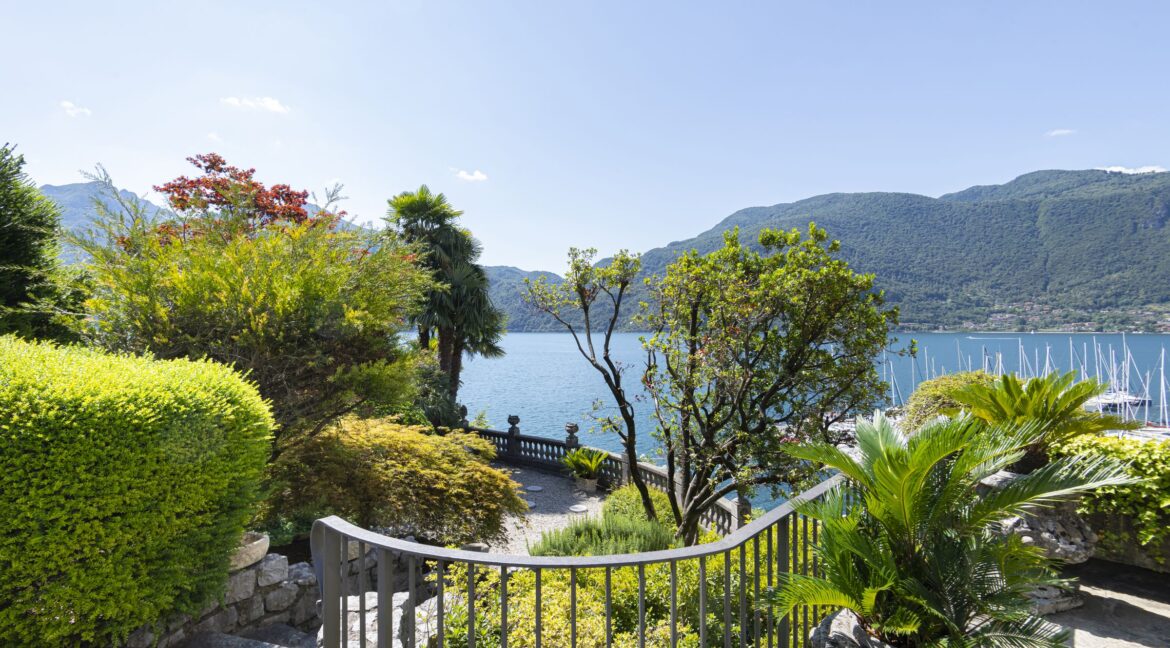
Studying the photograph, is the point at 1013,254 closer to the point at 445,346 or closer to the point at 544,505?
the point at 445,346

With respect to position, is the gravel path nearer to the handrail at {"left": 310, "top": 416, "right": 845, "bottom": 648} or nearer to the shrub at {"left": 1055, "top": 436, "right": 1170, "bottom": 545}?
the handrail at {"left": 310, "top": 416, "right": 845, "bottom": 648}

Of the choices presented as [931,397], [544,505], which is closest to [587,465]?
[544,505]

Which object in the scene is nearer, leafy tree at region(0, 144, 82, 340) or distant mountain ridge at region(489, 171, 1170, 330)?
leafy tree at region(0, 144, 82, 340)

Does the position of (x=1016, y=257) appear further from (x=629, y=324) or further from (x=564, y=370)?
(x=629, y=324)

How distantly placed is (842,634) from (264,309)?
5.91 m

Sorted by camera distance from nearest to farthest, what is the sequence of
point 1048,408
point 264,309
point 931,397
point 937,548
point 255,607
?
1. point 937,548
2. point 1048,408
3. point 255,607
4. point 264,309
5. point 931,397

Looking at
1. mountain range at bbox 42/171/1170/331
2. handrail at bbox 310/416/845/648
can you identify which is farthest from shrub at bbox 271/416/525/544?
mountain range at bbox 42/171/1170/331

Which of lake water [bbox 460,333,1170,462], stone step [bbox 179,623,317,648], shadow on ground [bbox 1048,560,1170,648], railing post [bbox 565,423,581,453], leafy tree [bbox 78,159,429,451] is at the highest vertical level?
leafy tree [bbox 78,159,429,451]

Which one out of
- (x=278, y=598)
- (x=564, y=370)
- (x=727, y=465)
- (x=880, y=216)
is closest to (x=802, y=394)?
(x=727, y=465)

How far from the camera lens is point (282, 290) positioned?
5.67 m

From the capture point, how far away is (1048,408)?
361 cm

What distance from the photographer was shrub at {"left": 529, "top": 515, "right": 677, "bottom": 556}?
18.9 ft

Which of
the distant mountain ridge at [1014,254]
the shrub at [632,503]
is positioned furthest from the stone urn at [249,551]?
the distant mountain ridge at [1014,254]

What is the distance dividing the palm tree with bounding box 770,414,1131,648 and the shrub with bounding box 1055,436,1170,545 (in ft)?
A: 4.07
